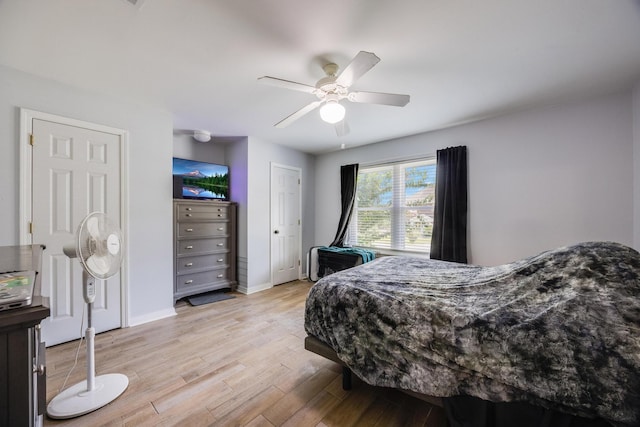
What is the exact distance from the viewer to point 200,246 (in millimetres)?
3480

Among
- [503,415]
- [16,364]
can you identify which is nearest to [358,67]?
[16,364]

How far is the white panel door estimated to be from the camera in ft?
7.06

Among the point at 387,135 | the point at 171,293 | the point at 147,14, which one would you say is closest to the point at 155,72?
the point at 147,14

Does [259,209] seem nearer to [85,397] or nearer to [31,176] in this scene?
[31,176]

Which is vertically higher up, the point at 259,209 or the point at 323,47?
the point at 323,47

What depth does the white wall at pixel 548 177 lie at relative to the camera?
2363 mm

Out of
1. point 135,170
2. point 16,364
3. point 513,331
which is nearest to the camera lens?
point 16,364

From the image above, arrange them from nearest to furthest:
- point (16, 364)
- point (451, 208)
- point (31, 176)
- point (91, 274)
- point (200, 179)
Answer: point (16, 364), point (91, 274), point (31, 176), point (451, 208), point (200, 179)

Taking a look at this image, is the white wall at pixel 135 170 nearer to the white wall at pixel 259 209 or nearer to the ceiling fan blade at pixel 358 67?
the white wall at pixel 259 209

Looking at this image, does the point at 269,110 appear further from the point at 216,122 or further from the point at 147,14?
the point at 147,14

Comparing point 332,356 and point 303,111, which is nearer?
point 332,356

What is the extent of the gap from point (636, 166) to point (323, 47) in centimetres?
300

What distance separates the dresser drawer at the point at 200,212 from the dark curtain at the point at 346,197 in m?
1.90

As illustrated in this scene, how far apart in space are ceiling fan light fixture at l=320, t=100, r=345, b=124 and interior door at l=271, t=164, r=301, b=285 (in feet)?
7.57
